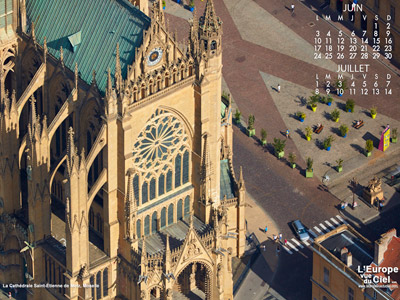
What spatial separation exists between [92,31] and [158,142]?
15.0 meters

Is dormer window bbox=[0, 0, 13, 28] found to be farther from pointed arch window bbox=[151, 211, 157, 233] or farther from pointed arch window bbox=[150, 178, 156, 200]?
pointed arch window bbox=[151, 211, 157, 233]

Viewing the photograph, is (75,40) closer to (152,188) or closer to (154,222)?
(152,188)

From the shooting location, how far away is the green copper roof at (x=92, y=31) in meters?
189

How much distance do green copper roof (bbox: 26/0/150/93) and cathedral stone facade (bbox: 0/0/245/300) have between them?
0.16m

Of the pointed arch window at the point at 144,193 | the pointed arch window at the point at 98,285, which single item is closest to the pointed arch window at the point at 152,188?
the pointed arch window at the point at 144,193

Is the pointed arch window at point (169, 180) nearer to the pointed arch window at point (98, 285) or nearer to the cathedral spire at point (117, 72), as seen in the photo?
the pointed arch window at point (98, 285)

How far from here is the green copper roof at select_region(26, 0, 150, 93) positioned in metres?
189

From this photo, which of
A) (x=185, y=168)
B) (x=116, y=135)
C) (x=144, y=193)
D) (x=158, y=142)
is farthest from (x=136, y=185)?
(x=185, y=168)

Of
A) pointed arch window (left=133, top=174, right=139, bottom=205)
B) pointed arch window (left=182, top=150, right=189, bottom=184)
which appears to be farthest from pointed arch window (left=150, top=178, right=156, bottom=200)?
pointed arch window (left=182, top=150, right=189, bottom=184)

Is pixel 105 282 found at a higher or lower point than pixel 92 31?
lower

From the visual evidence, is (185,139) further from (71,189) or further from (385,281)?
(385,281)

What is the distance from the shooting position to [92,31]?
193m

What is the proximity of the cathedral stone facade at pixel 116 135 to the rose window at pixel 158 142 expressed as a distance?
0.16 meters

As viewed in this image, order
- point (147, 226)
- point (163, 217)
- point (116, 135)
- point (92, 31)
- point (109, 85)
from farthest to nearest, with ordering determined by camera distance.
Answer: point (163, 217) < point (147, 226) < point (92, 31) < point (116, 135) < point (109, 85)
